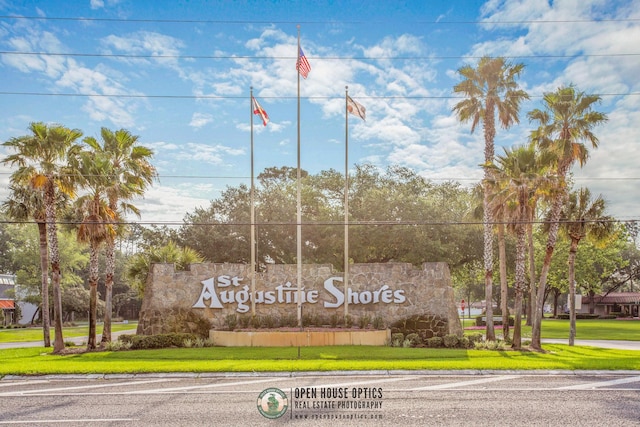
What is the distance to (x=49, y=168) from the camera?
1059 inches

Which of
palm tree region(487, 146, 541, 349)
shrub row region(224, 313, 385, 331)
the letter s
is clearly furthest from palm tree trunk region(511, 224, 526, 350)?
the letter s

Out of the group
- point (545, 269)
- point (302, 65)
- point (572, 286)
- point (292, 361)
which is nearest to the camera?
point (292, 361)

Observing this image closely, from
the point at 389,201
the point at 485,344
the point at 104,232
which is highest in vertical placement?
the point at 389,201

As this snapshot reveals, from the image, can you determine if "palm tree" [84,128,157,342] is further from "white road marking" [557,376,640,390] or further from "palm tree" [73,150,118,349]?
"white road marking" [557,376,640,390]

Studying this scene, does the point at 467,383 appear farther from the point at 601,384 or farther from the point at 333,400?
the point at 333,400

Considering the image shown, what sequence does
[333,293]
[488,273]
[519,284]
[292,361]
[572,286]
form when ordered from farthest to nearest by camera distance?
[572,286] → [488,273] → [333,293] → [519,284] → [292,361]

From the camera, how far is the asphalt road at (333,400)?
11539 mm

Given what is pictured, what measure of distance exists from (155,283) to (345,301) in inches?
401

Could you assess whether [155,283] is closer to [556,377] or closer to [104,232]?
[104,232]

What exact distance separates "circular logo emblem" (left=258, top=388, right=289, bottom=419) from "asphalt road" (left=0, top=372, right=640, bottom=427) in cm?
10

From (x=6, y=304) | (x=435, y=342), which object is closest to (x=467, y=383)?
(x=435, y=342)

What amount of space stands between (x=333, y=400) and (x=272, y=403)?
148cm

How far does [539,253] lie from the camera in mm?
56188

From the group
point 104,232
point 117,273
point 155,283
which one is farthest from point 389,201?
point 117,273
